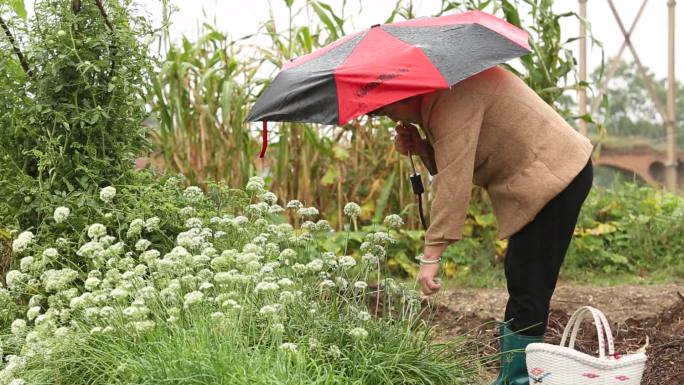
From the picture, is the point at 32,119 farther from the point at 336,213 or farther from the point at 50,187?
the point at 336,213

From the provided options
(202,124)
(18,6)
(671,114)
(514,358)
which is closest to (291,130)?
(202,124)

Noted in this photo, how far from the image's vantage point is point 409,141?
3848 mm

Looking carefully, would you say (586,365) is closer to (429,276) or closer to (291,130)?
(429,276)

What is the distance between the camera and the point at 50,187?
4469 mm

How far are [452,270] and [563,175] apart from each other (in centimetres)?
345

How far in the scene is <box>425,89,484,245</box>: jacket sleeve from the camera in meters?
3.27

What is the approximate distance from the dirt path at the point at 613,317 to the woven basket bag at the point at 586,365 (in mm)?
386

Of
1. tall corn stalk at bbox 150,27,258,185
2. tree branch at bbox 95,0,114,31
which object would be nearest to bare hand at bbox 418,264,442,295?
tree branch at bbox 95,0,114,31

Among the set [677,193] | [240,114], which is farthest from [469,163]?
[677,193]

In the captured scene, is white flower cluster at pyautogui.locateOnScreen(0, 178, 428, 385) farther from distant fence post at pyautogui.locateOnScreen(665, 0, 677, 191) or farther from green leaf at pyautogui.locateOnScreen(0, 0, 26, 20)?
distant fence post at pyautogui.locateOnScreen(665, 0, 677, 191)

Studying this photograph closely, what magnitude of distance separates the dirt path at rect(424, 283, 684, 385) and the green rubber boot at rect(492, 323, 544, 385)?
100mm

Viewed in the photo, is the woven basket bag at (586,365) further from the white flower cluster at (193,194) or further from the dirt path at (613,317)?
the white flower cluster at (193,194)

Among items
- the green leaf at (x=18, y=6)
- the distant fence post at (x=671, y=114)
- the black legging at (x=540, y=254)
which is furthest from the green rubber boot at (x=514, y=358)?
the distant fence post at (x=671, y=114)

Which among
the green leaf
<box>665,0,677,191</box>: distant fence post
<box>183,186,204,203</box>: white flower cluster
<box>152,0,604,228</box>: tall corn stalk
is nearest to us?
<box>183,186,204,203</box>: white flower cluster
